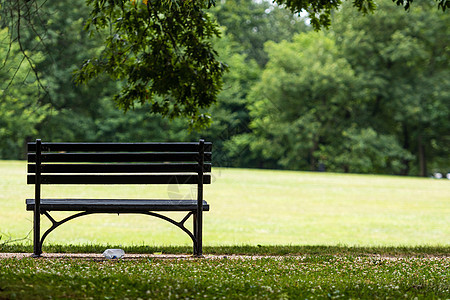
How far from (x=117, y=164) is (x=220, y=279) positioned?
1914 mm

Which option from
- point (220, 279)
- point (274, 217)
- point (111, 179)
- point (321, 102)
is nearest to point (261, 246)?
point (111, 179)

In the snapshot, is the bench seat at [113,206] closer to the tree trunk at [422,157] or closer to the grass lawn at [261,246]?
the grass lawn at [261,246]

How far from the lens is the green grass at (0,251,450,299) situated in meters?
4.33

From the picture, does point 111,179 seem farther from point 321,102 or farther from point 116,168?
point 321,102

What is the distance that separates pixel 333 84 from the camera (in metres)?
41.7

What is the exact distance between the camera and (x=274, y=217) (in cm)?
1470

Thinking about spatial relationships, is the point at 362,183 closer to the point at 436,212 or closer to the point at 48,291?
the point at 436,212

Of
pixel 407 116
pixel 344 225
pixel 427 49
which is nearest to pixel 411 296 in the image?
pixel 344 225

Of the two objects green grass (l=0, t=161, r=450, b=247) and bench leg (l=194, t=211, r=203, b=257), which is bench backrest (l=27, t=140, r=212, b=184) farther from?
green grass (l=0, t=161, r=450, b=247)

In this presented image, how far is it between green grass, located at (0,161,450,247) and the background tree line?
15.7 m

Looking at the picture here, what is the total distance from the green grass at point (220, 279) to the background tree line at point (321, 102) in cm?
3215

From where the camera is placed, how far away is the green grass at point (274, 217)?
1112cm

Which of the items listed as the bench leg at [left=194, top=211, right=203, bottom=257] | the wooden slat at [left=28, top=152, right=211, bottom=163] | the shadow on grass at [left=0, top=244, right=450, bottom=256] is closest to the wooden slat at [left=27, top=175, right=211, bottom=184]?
the wooden slat at [left=28, top=152, right=211, bottom=163]

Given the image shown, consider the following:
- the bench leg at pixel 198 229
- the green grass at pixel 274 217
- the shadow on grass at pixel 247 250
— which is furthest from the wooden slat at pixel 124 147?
the green grass at pixel 274 217
